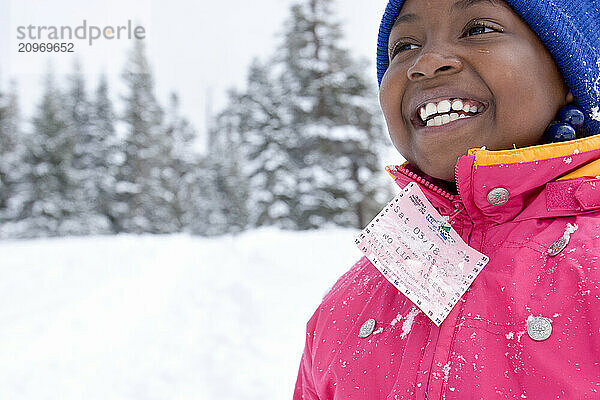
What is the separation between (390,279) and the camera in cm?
138

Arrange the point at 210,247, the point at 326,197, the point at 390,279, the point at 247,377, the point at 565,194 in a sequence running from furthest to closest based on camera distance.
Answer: the point at 326,197 < the point at 210,247 < the point at 247,377 < the point at 390,279 < the point at 565,194

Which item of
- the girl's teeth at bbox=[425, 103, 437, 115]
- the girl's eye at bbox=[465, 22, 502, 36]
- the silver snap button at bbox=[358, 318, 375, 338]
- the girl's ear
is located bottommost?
the silver snap button at bbox=[358, 318, 375, 338]

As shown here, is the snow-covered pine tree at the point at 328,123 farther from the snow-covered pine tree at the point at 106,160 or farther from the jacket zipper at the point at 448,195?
the jacket zipper at the point at 448,195

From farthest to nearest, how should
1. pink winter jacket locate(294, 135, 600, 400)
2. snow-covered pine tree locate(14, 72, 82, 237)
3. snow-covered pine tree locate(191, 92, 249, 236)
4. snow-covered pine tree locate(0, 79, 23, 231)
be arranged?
1. snow-covered pine tree locate(191, 92, 249, 236)
2. snow-covered pine tree locate(0, 79, 23, 231)
3. snow-covered pine tree locate(14, 72, 82, 237)
4. pink winter jacket locate(294, 135, 600, 400)

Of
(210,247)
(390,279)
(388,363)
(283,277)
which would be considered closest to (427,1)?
(390,279)

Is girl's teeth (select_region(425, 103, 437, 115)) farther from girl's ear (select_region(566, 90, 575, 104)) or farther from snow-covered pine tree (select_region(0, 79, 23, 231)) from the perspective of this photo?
snow-covered pine tree (select_region(0, 79, 23, 231))

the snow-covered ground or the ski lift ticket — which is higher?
the ski lift ticket

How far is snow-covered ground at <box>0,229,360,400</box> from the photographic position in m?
3.64

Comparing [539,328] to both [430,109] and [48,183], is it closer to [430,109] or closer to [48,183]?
[430,109]

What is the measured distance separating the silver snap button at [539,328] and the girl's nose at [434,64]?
0.63 metres

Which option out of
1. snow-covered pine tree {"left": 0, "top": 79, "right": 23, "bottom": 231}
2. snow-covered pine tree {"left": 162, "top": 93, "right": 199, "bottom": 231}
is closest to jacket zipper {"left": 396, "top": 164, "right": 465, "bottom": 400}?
snow-covered pine tree {"left": 0, "top": 79, "right": 23, "bottom": 231}

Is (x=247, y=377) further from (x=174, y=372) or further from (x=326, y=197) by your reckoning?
(x=326, y=197)

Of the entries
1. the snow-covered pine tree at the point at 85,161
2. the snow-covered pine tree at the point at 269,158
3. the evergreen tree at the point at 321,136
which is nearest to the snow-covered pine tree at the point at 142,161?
the snow-covered pine tree at the point at 85,161

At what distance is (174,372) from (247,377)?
21.4 inches
